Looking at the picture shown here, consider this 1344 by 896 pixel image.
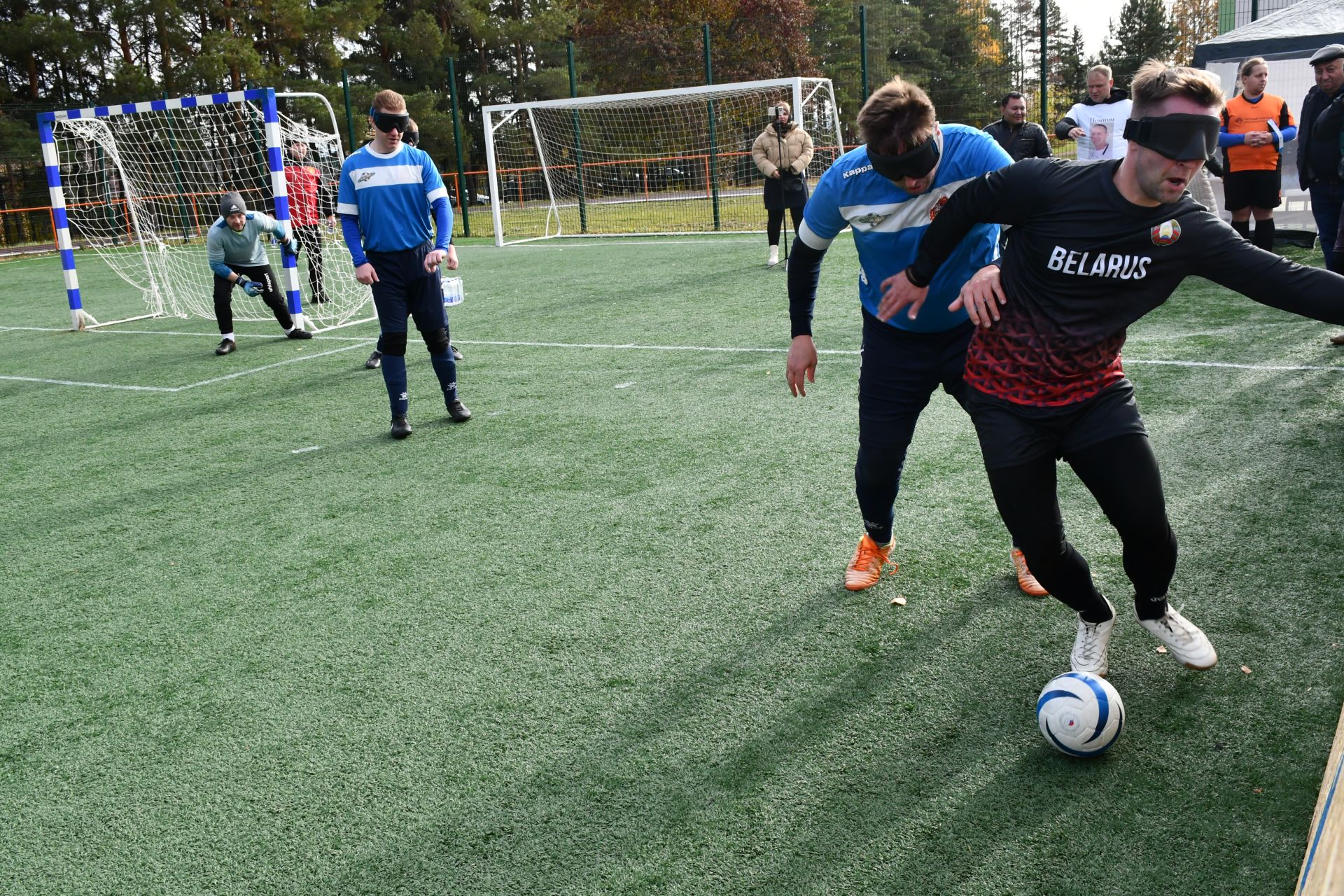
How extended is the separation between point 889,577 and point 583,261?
13647mm

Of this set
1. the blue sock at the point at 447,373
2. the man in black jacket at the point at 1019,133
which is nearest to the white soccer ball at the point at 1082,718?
the blue sock at the point at 447,373

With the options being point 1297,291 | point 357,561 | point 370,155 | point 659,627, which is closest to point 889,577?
point 659,627

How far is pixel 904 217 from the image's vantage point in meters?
3.59

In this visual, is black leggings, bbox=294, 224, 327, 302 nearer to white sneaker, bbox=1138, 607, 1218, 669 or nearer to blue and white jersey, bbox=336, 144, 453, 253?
blue and white jersey, bbox=336, 144, 453, 253

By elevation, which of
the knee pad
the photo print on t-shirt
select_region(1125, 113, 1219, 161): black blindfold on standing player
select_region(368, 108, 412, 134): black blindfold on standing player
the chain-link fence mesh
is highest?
the chain-link fence mesh

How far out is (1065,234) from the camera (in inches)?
113

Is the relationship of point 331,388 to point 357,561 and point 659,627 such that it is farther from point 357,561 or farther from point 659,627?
point 659,627

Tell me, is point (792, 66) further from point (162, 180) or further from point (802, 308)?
point (802, 308)

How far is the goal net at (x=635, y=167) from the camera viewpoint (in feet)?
70.5

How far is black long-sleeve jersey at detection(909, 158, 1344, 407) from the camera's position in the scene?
2756 millimetres

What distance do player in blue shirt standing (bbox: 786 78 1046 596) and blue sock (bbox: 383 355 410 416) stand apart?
373 cm

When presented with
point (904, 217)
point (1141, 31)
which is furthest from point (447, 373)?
point (1141, 31)

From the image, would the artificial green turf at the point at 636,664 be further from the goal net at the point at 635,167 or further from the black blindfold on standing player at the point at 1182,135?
the goal net at the point at 635,167

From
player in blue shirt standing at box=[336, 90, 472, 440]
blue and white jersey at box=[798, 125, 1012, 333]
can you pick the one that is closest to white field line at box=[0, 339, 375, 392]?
player in blue shirt standing at box=[336, 90, 472, 440]
